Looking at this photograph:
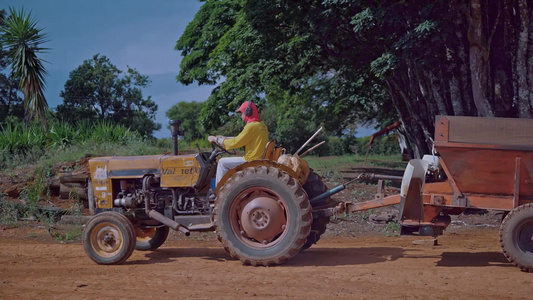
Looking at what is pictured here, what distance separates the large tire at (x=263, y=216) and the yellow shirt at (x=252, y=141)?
30cm

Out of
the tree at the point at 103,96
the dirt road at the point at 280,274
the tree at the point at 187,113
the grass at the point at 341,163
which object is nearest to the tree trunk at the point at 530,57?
the dirt road at the point at 280,274

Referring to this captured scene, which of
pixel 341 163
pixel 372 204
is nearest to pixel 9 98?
pixel 341 163

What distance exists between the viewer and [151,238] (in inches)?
363

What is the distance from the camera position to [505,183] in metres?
7.39

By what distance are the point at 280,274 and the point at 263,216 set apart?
2.97ft

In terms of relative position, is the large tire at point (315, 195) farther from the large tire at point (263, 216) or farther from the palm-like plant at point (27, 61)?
the palm-like plant at point (27, 61)

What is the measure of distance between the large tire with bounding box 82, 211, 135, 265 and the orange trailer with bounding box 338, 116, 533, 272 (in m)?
3.71

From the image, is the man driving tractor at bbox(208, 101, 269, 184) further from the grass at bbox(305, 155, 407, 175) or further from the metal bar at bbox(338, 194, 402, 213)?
the grass at bbox(305, 155, 407, 175)

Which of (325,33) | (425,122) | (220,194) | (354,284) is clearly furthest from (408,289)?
(425,122)

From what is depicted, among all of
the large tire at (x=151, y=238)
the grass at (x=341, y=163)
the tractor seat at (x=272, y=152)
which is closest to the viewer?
the tractor seat at (x=272, y=152)

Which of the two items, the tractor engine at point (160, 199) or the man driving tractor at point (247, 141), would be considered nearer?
the man driving tractor at point (247, 141)

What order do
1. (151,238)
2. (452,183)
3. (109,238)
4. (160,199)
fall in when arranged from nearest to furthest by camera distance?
(452,183) < (109,238) < (160,199) < (151,238)

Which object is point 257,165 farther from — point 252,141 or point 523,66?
point 523,66

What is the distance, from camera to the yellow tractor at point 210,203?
303 inches
